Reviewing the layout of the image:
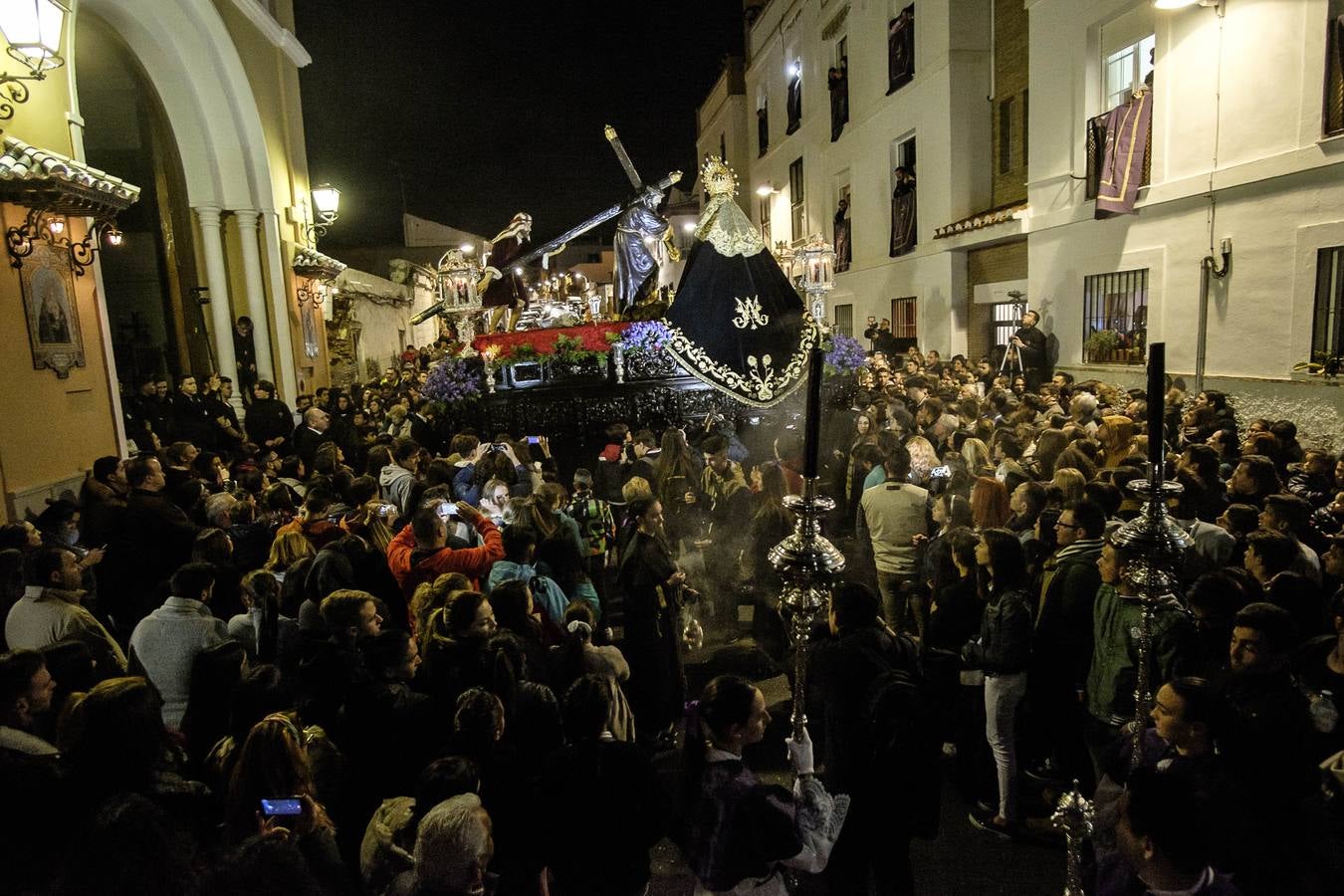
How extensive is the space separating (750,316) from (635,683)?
535cm

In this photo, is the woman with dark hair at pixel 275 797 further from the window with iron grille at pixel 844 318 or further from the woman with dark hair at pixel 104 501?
the window with iron grille at pixel 844 318

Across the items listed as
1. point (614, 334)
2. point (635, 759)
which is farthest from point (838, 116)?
point (635, 759)

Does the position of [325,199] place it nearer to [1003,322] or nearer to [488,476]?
[488,476]

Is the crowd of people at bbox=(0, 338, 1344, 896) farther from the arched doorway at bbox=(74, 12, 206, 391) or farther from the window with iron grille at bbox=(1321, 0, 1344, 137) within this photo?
the arched doorway at bbox=(74, 12, 206, 391)

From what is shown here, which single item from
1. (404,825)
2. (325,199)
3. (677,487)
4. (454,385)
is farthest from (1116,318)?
(325,199)

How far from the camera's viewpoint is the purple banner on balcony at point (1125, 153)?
1128 centimetres

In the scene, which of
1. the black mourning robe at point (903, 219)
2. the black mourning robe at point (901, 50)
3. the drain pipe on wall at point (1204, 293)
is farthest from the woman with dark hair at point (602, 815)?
the black mourning robe at point (901, 50)

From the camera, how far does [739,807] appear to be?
7.75 ft

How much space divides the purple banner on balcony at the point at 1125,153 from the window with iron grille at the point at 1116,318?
1.11m

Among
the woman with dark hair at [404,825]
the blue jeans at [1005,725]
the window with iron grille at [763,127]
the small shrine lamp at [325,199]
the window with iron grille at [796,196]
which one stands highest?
the window with iron grille at [763,127]

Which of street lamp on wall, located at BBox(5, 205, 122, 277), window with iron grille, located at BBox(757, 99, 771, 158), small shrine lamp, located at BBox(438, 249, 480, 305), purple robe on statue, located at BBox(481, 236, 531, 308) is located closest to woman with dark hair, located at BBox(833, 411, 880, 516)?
small shrine lamp, located at BBox(438, 249, 480, 305)

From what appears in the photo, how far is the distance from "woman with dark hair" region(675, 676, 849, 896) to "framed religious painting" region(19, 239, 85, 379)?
24.4 feet

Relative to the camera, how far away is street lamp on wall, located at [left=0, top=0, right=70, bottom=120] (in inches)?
235

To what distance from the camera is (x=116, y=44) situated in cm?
1127
